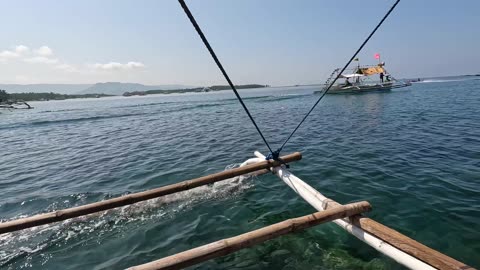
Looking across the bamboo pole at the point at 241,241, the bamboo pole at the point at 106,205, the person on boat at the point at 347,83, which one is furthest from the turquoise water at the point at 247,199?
the person on boat at the point at 347,83

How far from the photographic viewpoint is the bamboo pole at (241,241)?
3.70 m

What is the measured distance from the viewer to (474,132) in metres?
15.0

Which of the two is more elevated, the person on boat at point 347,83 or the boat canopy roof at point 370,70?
the boat canopy roof at point 370,70

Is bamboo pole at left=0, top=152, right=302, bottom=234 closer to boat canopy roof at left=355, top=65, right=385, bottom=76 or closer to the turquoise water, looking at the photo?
the turquoise water

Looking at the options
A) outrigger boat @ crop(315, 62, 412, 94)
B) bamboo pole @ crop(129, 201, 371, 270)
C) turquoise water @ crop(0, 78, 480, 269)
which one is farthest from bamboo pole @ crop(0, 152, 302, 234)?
outrigger boat @ crop(315, 62, 412, 94)

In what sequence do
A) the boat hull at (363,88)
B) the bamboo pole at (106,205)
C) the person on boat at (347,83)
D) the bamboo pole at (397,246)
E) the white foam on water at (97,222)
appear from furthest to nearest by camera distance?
the person on boat at (347,83) → the boat hull at (363,88) → the white foam on water at (97,222) → the bamboo pole at (106,205) → the bamboo pole at (397,246)

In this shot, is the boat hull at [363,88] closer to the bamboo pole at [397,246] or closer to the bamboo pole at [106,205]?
the bamboo pole at [106,205]

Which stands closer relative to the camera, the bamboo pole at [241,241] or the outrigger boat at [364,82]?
the bamboo pole at [241,241]

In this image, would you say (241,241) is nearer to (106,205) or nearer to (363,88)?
(106,205)

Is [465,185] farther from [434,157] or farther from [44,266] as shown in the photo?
[44,266]

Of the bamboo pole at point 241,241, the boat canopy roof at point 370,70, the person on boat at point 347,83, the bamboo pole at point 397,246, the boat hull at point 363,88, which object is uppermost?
the boat canopy roof at point 370,70

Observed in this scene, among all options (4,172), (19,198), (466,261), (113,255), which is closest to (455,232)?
(466,261)

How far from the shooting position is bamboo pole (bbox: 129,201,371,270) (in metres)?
3.70

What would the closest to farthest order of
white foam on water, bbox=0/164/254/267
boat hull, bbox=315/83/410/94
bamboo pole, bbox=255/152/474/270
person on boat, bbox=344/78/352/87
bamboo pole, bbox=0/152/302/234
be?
bamboo pole, bbox=255/152/474/270
bamboo pole, bbox=0/152/302/234
white foam on water, bbox=0/164/254/267
boat hull, bbox=315/83/410/94
person on boat, bbox=344/78/352/87
